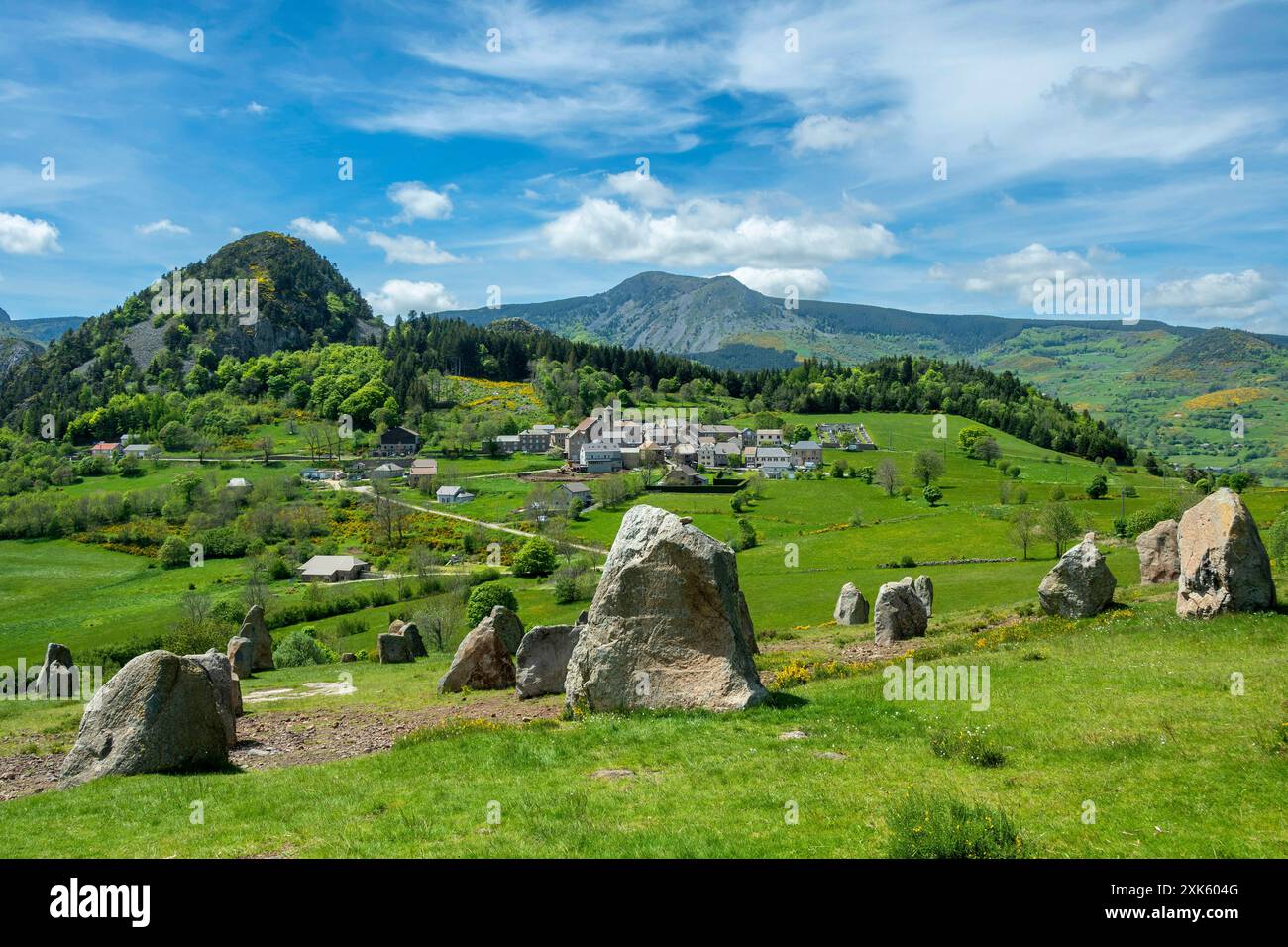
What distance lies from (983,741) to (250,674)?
122 feet

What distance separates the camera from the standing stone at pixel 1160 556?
35188mm

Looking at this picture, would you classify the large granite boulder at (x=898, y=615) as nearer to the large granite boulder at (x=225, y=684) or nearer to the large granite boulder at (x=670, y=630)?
the large granite boulder at (x=670, y=630)

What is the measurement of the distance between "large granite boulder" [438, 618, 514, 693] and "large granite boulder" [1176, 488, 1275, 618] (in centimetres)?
2225

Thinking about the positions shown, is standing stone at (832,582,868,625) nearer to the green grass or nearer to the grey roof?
the green grass

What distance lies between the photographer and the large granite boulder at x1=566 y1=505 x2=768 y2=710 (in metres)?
17.8

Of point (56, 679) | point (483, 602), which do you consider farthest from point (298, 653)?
point (483, 602)


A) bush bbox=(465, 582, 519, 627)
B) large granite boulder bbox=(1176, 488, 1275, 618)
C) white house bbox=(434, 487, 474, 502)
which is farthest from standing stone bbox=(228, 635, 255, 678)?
white house bbox=(434, 487, 474, 502)

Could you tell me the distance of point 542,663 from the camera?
79.7 feet

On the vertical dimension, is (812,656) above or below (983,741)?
below

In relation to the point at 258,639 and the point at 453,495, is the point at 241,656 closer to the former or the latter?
the point at 258,639
